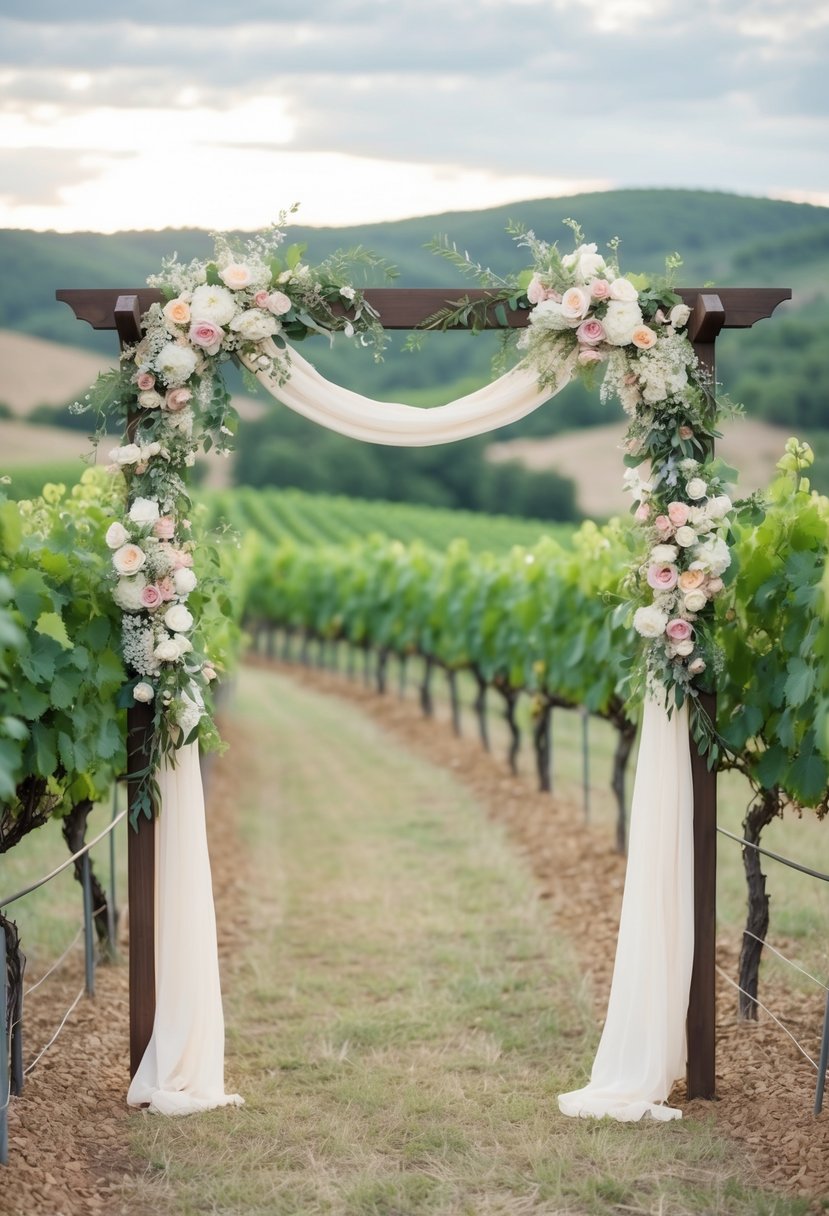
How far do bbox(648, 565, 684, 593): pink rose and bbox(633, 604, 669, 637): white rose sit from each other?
0.10 m

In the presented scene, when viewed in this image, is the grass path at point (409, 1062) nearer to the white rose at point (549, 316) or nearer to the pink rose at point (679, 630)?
the pink rose at point (679, 630)

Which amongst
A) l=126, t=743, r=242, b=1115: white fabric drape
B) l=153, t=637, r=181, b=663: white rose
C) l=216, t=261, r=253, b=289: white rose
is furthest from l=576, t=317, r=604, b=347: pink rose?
l=126, t=743, r=242, b=1115: white fabric drape

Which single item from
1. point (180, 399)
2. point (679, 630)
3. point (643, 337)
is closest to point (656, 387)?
point (643, 337)

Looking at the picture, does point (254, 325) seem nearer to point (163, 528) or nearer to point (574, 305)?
point (163, 528)

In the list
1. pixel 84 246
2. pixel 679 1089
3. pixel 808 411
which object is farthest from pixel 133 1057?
pixel 84 246

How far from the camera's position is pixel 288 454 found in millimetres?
71125

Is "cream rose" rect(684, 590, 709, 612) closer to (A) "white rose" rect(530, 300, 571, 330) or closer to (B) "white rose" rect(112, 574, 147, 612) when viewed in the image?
(A) "white rose" rect(530, 300, 571, 330)

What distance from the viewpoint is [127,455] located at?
15.5 feet

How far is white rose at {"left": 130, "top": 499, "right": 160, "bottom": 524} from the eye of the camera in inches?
185

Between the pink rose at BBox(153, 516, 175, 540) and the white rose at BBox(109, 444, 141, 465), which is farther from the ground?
the white rose at BBox(109, 444, 141, 465)

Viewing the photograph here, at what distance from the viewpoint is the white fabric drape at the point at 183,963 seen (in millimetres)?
4766

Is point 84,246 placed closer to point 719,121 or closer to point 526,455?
point 526,455

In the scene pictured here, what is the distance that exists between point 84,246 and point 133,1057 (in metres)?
80.2

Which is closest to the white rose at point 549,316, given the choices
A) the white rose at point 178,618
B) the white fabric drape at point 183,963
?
the white rose at point 178,618
